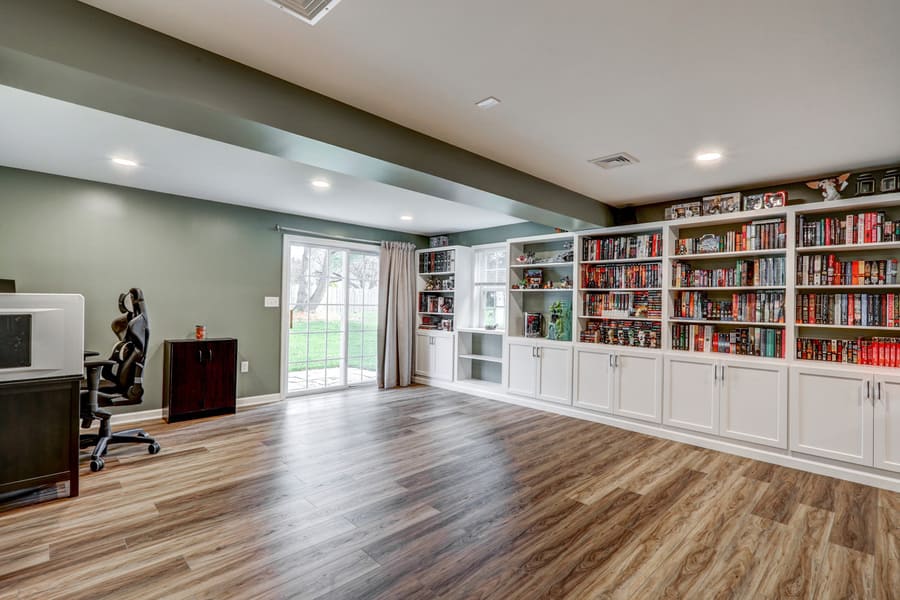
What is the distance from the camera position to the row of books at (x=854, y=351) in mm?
3250

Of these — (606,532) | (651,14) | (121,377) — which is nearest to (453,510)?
(606,532)

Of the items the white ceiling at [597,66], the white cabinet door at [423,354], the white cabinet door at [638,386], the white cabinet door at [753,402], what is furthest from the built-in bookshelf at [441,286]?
the white cabinet door at [753,402]

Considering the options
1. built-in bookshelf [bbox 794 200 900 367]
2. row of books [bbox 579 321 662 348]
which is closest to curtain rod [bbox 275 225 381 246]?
row of books [bbox 579 321 662 348]

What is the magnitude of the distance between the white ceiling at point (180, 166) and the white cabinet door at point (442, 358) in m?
1.86

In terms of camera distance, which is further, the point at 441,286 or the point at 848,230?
the point at 441,286

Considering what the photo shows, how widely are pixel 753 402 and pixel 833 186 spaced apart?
6.10 ft

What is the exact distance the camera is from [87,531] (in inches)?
91.9

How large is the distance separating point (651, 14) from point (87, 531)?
3.68m

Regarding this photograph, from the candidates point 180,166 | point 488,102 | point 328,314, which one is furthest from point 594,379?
point 180,166

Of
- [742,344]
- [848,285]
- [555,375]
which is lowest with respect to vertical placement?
[555,375]

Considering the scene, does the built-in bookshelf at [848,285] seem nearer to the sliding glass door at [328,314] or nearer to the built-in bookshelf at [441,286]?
the built-in bookshelf at [441,286]

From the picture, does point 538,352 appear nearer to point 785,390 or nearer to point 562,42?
point 785,390

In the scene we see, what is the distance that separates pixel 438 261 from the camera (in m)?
6.63

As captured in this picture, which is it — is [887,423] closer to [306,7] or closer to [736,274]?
[736,274]
